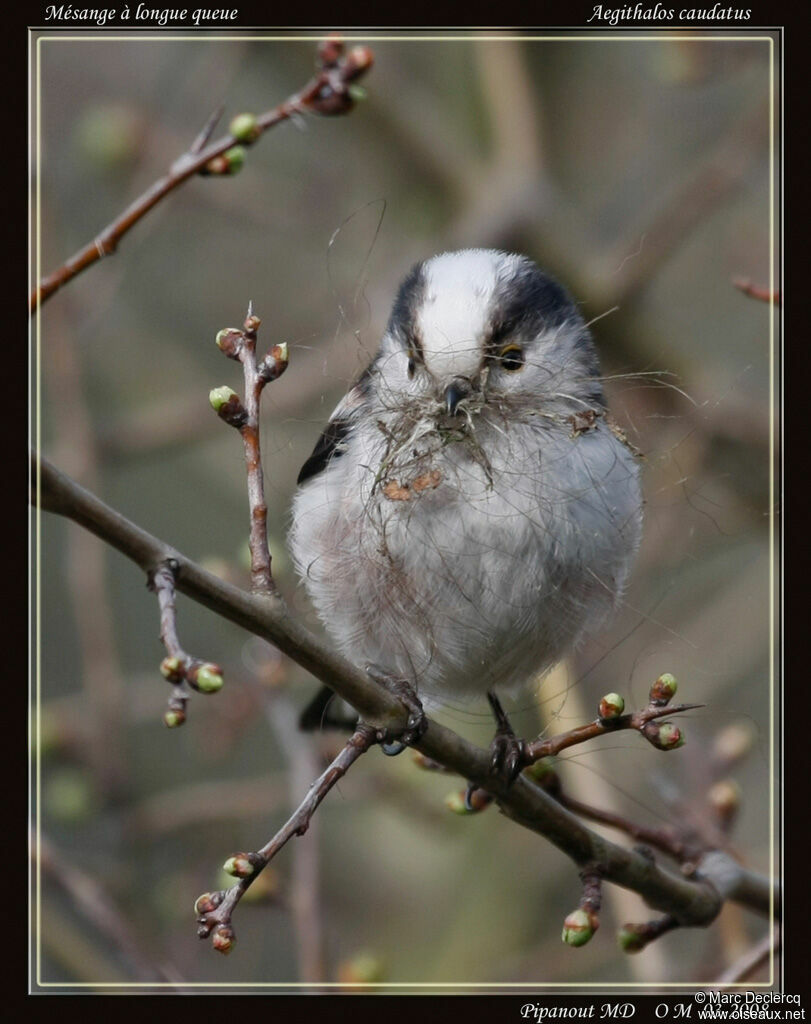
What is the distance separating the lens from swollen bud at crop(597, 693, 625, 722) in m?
2.04

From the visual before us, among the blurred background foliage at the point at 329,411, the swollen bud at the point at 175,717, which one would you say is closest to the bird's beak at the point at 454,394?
the blurred background foliage at the point at 329,411

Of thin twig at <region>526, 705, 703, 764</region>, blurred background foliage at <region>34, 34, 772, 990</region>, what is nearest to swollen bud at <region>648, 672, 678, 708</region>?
thin twig at <region>526, 705, 703, 764</region>

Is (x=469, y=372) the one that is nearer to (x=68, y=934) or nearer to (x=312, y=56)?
(x=68, y=934)

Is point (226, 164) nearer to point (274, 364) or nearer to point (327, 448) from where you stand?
point (274, 364)

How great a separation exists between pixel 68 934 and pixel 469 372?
2.35m

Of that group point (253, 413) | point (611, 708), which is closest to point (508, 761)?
point (611, 708)

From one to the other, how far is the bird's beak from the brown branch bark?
65 centimetres

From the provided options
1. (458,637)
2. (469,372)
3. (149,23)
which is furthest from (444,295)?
(149,23)

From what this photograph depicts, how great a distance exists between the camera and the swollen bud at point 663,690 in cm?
208

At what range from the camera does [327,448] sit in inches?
121

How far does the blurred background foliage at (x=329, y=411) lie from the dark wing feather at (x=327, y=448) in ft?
0.81

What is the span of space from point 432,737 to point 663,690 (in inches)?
18.9

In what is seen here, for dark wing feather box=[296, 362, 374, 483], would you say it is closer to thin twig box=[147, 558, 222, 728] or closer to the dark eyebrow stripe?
the dark eyebrow stripe

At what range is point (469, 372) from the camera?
2633mm
